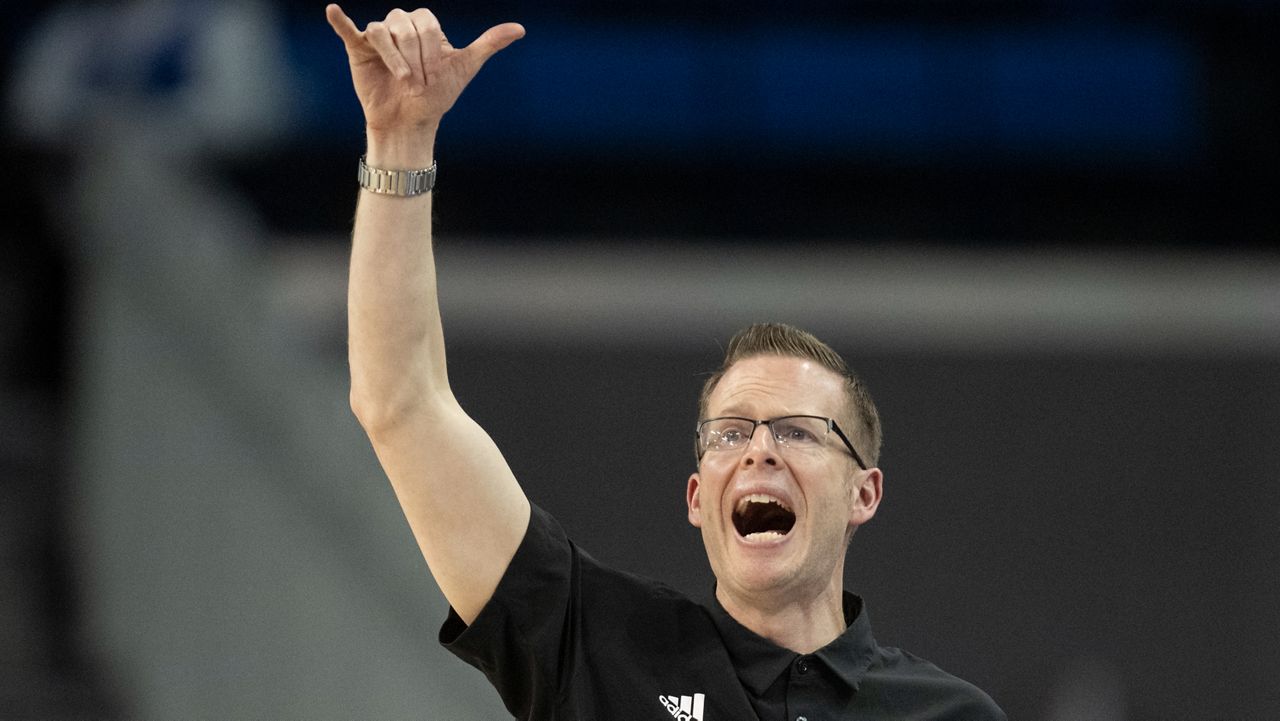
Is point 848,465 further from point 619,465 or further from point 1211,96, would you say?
point 1211,96

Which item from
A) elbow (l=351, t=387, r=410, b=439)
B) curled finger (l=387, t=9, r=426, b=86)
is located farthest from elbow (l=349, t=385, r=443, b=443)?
curled finger (l=387, t=9, r=426, b=86)

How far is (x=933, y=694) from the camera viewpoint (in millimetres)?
2271

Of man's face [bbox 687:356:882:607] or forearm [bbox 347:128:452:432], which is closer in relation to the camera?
forearm [bbox 347:128:452:432]

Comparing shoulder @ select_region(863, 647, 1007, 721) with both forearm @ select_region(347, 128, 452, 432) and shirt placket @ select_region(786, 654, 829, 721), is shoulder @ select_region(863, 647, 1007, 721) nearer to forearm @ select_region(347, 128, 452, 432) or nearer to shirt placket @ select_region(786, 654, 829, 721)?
shirt placket @ select_region(786, 654, 829, 721)

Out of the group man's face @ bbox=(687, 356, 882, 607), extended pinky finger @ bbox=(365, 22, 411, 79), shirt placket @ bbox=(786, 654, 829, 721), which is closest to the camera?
extended pinky finger @ bbox=(365, 22, 411, 79)

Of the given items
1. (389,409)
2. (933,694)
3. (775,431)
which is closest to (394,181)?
(389,409)

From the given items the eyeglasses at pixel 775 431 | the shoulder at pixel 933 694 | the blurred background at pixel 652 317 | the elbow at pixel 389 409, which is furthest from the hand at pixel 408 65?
the blurred background at pixel 652 317

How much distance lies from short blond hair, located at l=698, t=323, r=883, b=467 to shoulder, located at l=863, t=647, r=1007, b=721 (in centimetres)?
33

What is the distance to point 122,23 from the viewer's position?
6910 mm

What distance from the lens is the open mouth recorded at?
7.59 feet

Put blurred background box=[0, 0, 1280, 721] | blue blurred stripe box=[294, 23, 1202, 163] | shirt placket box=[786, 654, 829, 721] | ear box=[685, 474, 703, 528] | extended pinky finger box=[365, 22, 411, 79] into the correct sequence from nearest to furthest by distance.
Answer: extended pinky finger box=[365, 22, 411, 79]
shirt placket box=[786, 654, 829, 721]
ear box=[685, 474, 703, 528]
blurred background box=[0, 0, 1280, 721]
blue blurred stripe box=[294, 23, 1202, 163]

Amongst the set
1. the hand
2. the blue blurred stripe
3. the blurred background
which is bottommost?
the blurred background

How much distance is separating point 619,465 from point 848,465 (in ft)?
14.5

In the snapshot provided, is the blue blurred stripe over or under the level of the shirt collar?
over
